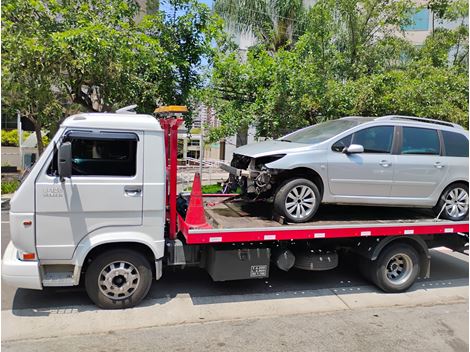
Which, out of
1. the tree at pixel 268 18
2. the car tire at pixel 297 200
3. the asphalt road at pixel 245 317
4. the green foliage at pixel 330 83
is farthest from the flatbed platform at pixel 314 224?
the tree at pixel 268 18

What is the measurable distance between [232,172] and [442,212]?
11.3ft

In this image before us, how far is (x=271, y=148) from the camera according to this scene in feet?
19.5

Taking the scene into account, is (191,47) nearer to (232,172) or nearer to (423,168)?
(232,172)

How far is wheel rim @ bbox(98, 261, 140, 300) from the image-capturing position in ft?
16.5

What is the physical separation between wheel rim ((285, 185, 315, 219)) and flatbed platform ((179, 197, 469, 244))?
173 millimetres

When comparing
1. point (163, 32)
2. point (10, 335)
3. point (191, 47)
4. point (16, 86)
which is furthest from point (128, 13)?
point (10, 335)

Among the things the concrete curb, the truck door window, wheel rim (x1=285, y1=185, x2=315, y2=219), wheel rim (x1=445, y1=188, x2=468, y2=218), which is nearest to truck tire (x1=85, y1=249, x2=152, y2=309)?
the truck door window

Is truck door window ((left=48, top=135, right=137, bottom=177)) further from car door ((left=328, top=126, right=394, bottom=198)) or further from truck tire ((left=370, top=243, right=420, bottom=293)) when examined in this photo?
truck tire ((left=370, top=243, right=420, bottom=293))

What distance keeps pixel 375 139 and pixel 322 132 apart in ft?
2.59

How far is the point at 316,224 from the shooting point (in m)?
5.76

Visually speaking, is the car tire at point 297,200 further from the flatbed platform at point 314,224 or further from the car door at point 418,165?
the car door at point 418,165

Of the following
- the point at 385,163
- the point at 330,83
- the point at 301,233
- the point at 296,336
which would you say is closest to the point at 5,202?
the point at 330,83

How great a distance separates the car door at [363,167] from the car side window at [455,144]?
42.1 inches

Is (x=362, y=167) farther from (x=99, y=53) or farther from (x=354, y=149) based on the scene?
(x=99, y=53)
